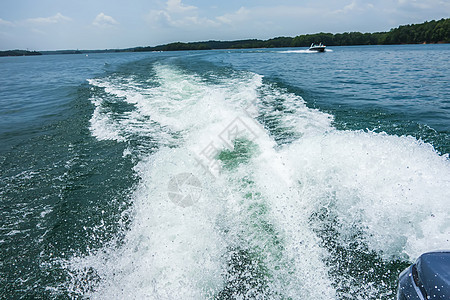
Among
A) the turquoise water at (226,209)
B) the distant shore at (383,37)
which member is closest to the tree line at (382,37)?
the distant shore at (383,37)

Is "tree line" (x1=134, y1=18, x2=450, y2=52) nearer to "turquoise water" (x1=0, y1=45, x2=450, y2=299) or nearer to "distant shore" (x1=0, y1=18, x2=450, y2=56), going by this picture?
"distant shore" (x1=0, y1=18, x2=450, y2=56)

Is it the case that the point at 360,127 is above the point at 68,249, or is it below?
above

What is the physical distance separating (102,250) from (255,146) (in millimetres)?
3771

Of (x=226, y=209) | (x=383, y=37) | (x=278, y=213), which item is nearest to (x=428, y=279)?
(x=278, y=213)

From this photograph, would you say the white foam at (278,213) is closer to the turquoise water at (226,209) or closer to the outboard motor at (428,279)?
the turquoise water at (226,209)

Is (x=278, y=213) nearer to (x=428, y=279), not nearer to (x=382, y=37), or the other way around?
(x=428, y=279)

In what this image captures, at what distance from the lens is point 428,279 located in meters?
1.57

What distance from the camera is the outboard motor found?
58.4 inches

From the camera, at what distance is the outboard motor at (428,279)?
58.4 inches

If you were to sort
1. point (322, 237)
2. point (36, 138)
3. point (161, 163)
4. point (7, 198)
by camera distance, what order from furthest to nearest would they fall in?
point (36, 138) < point (161, 163) < point (7, 198) < point (322, 237)

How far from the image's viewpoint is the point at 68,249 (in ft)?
10.2

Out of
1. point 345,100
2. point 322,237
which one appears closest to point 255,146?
point 322,237

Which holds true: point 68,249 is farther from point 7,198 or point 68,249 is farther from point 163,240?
point 7,198

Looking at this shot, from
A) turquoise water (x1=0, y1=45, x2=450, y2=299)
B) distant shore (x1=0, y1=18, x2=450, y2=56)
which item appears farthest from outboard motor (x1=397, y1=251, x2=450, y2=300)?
distant shore (x1=0, y1=18, x2=450, y2=56)
